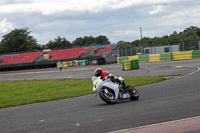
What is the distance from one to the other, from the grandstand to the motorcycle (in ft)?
140

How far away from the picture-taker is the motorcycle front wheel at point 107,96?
32.2ft

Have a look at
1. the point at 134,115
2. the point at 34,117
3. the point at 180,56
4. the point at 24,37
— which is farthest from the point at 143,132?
the point at 24,37

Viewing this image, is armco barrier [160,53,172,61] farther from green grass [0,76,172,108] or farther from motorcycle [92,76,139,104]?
motorcycle [92,76,139,104]

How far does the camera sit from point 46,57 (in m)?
58.6

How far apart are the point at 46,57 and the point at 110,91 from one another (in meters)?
49.5

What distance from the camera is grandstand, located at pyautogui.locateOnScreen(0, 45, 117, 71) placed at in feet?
183

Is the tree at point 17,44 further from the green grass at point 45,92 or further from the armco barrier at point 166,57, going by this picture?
the green grass at point 45,92

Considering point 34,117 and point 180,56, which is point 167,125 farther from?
point 180,56

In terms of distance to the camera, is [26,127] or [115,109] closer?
[26,127]

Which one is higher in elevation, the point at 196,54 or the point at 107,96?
the point at 196,54

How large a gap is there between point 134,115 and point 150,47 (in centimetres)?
3939

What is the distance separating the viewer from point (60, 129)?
261 inches

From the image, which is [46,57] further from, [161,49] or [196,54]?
[196,54]

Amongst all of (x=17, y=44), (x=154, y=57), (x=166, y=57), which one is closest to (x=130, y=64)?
(x=166, y=57)
